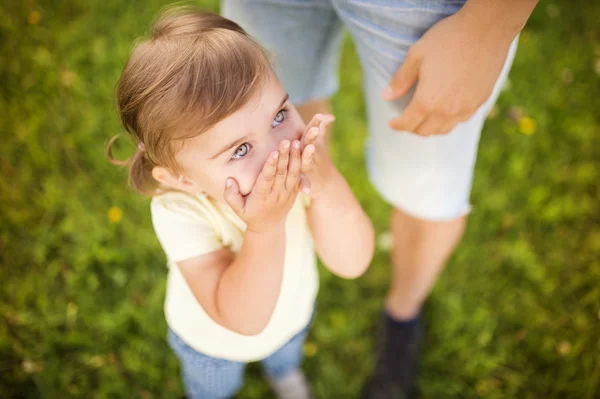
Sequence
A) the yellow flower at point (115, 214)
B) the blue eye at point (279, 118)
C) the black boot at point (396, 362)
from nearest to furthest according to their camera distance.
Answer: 1. the blue eye at point (279, 118)
2. the black boot at point (396, 362)
3. the yellow flower at point (115, 214)

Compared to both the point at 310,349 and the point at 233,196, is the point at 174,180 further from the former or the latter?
the point at 310,349

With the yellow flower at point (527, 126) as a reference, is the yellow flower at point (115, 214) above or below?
above

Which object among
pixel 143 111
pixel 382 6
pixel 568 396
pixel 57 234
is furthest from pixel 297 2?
pixel 568 396

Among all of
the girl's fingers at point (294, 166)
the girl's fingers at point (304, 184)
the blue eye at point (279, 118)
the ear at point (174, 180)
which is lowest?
the girl's fingers at point (304, 184)

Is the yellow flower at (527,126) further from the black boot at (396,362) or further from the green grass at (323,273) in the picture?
the black boot at (396,362)

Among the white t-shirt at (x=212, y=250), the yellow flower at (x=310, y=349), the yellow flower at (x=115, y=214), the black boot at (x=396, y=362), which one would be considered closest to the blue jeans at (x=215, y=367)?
the white t-shirt at (x=212, y=250)

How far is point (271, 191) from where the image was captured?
38.6 inches

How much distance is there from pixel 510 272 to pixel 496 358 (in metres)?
0.43

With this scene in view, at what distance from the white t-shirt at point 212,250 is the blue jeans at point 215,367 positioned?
2.2 inches

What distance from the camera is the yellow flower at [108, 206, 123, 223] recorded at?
2.27 meters

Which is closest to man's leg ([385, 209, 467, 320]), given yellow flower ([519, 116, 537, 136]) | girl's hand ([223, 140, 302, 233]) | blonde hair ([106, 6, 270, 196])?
girl's hand ([223, 140, 302, 233])

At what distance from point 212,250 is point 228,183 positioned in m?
0.21

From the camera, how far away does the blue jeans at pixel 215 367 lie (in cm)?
139

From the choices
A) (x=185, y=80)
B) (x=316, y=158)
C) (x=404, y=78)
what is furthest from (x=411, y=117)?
(x=185, y=80)
